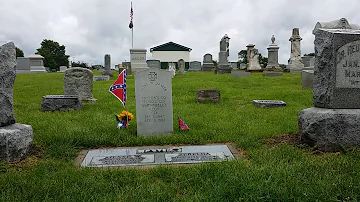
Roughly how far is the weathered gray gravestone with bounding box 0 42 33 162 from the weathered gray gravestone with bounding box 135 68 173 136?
194 cm

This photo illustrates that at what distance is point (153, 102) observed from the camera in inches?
238

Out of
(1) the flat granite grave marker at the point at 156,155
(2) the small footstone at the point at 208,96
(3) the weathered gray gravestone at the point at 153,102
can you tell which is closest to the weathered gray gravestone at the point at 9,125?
(1) the flat granite grave marker at the point at 156,155

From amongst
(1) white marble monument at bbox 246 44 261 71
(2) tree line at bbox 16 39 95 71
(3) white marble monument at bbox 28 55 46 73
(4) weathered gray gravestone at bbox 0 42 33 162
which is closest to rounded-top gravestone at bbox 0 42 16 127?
(4) weathered gray gravestone at bbox 0 42 33 162

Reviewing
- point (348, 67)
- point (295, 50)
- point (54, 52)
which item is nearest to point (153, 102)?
point (348, 67)

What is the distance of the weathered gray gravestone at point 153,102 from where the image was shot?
5.99m

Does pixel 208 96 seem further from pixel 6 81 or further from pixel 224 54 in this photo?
pixel 224 54

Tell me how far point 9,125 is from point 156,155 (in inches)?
83.9

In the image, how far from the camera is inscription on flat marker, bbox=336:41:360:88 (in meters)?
4.95

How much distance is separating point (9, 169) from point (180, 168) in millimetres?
2118

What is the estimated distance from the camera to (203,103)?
32.4 ft

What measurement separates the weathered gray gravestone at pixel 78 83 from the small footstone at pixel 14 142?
19.6ft

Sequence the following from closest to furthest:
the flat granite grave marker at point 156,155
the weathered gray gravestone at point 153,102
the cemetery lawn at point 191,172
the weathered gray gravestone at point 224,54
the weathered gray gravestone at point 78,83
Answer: the cemetery lawn at point 191,172
the flat granite grave marker at point 156,155
the weathered gray gravestone at point 153,102
the weathered gray gravestone at point 78,83
the weathered gray gravestone at point 224,54

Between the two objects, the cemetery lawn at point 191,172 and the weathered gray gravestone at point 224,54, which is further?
the weathered gray gravestone at point 224,54

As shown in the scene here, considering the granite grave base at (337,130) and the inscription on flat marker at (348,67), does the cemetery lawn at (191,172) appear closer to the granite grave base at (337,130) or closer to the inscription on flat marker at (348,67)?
the granite grave base at (337,130)
